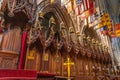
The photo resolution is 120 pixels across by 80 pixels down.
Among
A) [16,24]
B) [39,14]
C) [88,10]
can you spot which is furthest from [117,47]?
[16,24]

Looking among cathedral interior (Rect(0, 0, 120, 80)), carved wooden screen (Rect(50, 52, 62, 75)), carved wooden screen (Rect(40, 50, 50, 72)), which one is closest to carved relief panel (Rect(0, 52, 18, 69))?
cathedral interior (Rect(0, 0, 120, 80))

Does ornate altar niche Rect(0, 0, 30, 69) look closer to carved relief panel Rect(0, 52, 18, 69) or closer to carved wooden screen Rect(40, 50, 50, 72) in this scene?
carved relief panel Rect(0, 52, 18, 69)

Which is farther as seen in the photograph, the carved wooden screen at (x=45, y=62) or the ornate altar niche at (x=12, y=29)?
the carved wooden screen at (x=45, y=62)

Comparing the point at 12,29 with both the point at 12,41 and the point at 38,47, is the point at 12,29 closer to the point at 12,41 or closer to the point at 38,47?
the point at 12,41

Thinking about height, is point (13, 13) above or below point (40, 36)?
above

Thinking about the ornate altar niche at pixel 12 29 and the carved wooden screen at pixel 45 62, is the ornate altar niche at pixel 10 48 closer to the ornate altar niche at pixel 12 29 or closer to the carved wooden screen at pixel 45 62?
the ornate altar niche at pixel 12 29

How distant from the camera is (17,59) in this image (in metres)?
4.79

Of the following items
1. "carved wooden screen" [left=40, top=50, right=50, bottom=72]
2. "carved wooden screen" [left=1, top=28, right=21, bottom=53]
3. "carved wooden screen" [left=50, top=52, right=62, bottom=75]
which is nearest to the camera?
"carved wooden screen" [left=1, top=28, right=21, bottom=53]

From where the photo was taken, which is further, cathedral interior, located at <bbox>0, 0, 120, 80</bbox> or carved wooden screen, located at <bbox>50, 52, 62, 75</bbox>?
carved wooden screen, located at <bbox>50, 52, 62, 75</bbox>

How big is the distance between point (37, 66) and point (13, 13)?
2578mm

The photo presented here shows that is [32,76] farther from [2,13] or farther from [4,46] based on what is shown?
[2,13]

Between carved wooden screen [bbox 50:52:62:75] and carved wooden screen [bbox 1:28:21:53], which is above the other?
carved wooden screen [bbox 1:28:21:53]

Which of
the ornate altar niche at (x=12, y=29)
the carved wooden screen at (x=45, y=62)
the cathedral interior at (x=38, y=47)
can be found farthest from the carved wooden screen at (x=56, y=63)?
the ornate altar niche at (x=12, y=29)

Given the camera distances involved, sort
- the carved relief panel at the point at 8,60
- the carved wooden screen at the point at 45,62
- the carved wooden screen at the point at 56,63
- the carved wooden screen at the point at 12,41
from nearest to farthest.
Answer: the carved relief panel at the point at 8,60 < the carved wooden screen at the point at 12,41 < the carved wooden screen at the point at 45,62 < the carved wooden screen at the point at 56,63
